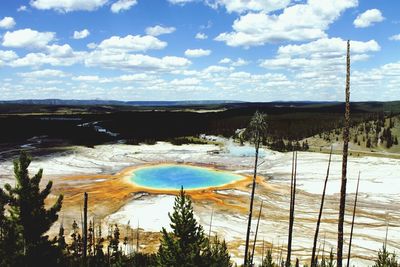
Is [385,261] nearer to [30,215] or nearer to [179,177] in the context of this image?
[30,215]

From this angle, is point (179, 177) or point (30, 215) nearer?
point (30, 215)

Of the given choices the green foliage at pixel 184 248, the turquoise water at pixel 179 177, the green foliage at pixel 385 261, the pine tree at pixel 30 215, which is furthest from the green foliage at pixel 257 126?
the turquoise water at pixel 179 177

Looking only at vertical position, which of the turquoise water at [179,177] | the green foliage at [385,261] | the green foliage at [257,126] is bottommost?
the turquoise water at [179,177]

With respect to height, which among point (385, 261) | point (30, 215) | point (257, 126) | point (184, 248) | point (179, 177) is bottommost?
point (179, 177)

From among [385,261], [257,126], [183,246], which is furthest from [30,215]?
[385,261]

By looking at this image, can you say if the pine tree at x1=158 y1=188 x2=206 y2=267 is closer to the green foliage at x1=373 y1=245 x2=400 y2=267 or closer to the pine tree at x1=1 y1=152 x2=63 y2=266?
the pine tree at x1=1 y1=152 x2=63 y2=266

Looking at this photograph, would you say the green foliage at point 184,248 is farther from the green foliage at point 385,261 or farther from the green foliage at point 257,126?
the green foliage at point 257,126

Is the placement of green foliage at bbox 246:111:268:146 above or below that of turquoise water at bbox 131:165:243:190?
above

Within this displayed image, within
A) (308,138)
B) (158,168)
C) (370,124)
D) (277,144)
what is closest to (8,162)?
(158,168)

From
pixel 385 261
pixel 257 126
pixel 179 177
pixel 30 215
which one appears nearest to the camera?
pixel 30 215

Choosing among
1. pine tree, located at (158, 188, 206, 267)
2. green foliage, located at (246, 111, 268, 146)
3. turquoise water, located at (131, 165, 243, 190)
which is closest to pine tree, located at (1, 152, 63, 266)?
Answer: pine tree, located at (158, 188, 206, 267)
